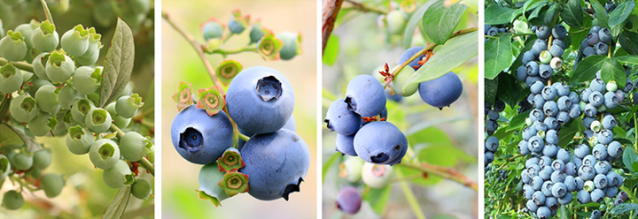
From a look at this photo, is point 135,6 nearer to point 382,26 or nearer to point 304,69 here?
point 304,69

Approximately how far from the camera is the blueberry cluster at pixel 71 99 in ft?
2.05

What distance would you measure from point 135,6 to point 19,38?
245mm

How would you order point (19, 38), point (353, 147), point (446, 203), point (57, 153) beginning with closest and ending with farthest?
1. point (19, 38)
2. point (57, 153)
3. point (353, 147)
4. point (446, 203)

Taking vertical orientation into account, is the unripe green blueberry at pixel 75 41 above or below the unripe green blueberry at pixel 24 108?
above

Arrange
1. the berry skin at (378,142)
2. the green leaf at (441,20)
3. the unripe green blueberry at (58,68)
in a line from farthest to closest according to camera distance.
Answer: the green leaf at (441,20) < the berry skin at (378,142) < the unripe green blueberry at (58,68)

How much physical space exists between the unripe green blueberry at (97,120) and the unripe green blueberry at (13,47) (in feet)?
0.45

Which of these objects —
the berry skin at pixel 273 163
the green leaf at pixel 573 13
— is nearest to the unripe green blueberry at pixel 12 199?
the berry skin at pixel 273 163

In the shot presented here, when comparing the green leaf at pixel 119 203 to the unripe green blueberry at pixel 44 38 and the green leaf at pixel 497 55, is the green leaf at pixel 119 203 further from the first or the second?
the green leaf at pixel 497 55

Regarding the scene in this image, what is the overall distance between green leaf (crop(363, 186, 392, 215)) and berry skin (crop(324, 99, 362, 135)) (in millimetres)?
309

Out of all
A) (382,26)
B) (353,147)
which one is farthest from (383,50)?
(353,147)

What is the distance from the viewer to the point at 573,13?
1050 millimetres

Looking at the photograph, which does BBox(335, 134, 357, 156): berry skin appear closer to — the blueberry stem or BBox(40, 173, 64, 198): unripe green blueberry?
the blueberry stem

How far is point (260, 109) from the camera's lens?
0.70m

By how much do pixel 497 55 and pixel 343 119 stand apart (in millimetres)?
417
